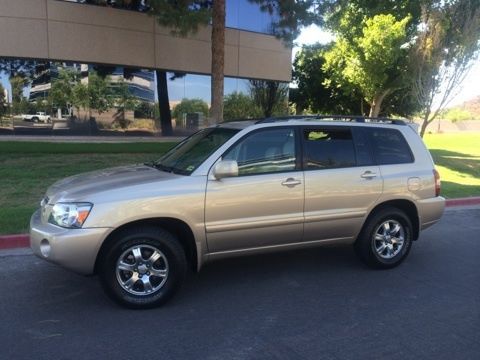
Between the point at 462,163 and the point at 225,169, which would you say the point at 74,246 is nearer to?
the point at 225,169

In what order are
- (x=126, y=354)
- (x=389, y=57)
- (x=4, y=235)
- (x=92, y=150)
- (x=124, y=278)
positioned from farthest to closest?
1. (x=389, y=57)
2. (x=92, y=150)
3. (x=4, y=235)
4. (x=124, y=278)
5. (x=126, y=354)

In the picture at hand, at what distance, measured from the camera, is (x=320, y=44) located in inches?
604

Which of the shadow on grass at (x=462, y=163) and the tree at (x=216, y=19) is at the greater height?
the tree at (x=216, y=19)

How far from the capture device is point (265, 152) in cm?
524

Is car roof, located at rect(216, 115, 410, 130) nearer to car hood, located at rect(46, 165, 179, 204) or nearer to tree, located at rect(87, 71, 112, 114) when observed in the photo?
car hood, located at rect(46, 165, 179, 204)

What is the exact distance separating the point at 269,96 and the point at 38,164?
38.8ft

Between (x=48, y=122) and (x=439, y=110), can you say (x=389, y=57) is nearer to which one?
(x=439, y=110)

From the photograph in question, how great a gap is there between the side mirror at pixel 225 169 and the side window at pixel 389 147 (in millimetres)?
1999

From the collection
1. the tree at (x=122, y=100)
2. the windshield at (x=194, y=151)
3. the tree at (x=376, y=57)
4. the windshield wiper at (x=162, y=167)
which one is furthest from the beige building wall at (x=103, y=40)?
the windshield wiper at (x=162, y=167)

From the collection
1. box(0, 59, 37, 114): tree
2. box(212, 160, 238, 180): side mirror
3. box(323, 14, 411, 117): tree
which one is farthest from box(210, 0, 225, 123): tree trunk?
box(323, 14, 411, 117): tree

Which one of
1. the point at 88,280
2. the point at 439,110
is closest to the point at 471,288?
the point at 88,280

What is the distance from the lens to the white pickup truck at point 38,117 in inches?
631

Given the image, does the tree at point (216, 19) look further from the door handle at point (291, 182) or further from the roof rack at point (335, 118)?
the door handle at point (291, 182)

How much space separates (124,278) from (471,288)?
12.1 ft
